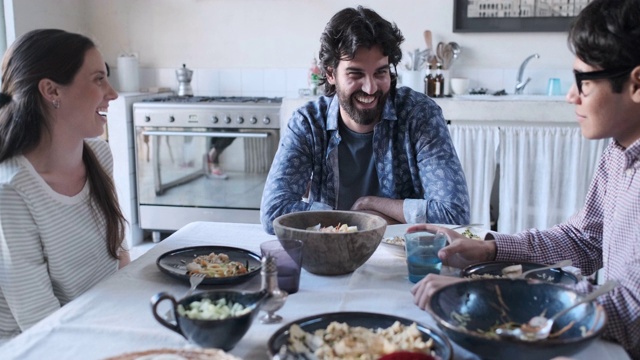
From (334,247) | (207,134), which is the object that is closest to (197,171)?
(207,134)

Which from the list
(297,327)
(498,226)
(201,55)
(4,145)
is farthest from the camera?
(201,55)

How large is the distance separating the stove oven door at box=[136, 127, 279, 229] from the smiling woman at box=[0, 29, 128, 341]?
2.07 metres

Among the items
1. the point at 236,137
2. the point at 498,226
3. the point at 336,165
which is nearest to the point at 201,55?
the point at 236,137

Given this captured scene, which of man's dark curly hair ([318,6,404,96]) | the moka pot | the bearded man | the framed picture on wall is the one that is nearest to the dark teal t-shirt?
the bearded man

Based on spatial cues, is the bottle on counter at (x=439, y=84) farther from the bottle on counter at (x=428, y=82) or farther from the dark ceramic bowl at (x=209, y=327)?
the dark ceramic bowl at (x=209, y=327)

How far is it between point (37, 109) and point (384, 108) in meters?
1.07

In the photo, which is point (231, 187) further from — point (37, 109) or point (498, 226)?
point (37, 109)

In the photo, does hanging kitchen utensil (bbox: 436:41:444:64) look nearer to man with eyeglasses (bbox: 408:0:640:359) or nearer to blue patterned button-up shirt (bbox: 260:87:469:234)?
blue patterned button-up shirt (bbox: 260:87:469:234)

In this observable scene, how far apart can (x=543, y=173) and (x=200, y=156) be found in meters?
2.00

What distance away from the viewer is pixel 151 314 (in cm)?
127

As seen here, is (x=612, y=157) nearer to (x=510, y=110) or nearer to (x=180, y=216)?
(x=510, y=110)

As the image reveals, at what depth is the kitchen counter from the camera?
139 inches

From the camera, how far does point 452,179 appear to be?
80.9 inches

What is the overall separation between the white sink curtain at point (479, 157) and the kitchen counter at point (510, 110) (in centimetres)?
7
